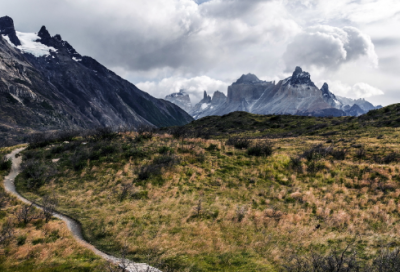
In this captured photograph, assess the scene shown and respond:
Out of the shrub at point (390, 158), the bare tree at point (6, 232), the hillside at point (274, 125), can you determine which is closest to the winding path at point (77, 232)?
the bare tree at point (6, 232)

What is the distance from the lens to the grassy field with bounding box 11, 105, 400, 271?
9.93m

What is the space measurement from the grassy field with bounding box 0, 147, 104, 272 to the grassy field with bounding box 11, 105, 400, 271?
1.19m

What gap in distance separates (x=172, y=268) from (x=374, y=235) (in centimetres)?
951

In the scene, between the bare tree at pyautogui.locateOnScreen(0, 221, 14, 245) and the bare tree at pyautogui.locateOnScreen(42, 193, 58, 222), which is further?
the bare tree at pyautogui.locateOnScreen(42, 193, 58, 222)

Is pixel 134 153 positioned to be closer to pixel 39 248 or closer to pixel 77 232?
pixel 77 232

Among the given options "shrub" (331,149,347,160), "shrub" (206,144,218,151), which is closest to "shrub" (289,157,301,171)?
"shrub" (331,149,347,160)

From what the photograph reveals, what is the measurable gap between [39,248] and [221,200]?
1098cm

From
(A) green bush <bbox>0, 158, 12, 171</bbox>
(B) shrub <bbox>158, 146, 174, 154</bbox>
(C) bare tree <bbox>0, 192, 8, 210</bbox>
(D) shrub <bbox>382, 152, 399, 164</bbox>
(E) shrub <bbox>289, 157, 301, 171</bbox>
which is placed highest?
(B) shrub <bbox>158, 146, 174, 154</bbox>

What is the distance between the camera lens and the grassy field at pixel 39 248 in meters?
9.08

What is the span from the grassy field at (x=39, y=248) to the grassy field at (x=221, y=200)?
3.91 feet

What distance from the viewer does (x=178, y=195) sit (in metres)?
17.1

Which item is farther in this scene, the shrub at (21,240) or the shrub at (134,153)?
the shrub at (134,153)

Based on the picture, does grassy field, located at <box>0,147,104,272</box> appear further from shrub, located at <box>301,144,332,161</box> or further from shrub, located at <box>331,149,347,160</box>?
shrub, located at <box>331,149,347,160</box>

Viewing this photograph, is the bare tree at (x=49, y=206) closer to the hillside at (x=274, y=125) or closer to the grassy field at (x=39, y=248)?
the grassy field at (x=39, y=248)
